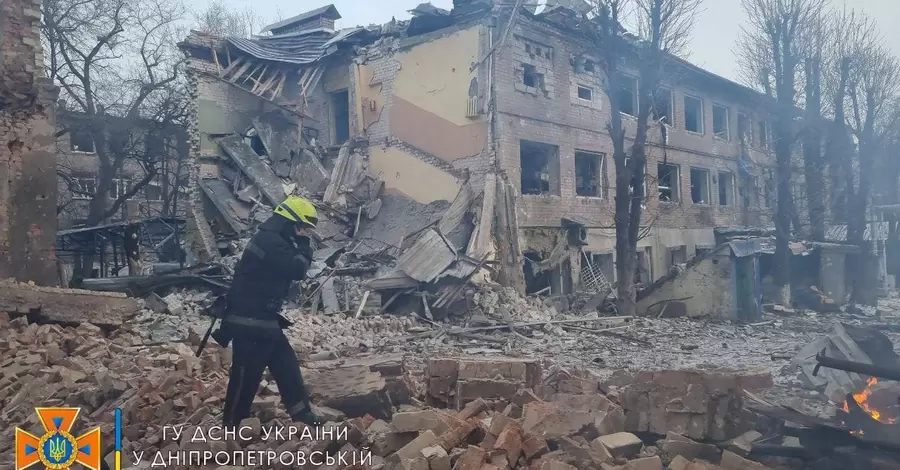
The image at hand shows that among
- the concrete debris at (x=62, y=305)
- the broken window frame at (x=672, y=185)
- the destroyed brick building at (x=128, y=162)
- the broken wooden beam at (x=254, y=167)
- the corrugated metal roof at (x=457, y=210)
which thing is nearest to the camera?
the concrete debris at (x=62, y=305)

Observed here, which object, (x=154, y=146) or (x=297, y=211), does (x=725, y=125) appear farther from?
(x=297, y=211)

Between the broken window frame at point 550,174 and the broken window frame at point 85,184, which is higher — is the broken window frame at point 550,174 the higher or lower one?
the lower one

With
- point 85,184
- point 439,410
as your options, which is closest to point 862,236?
point 439,410

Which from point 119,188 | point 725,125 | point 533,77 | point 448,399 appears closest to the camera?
point 448,399

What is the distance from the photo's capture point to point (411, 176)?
1647 centimetres

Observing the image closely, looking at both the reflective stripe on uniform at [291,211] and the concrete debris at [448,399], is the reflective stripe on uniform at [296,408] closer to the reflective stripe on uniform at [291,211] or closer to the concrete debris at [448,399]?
the concrete debris at [448,399]

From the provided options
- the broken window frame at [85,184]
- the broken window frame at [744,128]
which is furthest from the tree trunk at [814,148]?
the broken window frame at [85,184]

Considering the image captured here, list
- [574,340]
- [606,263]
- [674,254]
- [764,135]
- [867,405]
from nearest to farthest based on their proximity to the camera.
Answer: [867,405], [574,340], [606,263], [674,254], [764,135]

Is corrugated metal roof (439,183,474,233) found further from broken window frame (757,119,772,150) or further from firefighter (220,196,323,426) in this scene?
broken window frame (757,119,772,150)

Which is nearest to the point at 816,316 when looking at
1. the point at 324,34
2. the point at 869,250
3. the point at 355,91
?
the point at 869,250

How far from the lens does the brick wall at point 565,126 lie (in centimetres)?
1577

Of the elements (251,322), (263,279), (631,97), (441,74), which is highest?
(631,97)

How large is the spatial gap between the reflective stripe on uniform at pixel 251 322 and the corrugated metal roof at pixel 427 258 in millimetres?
7601

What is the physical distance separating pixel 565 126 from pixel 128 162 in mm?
23499
